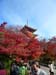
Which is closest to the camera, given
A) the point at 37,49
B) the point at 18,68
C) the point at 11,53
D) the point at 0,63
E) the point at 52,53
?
the point at 18,68

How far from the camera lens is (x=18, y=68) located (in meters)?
15.3

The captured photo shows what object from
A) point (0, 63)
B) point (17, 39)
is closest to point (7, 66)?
point (0, 63)

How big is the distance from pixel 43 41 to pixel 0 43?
23.5 m

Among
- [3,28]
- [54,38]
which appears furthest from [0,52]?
[54,38]

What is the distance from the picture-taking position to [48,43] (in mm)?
49344

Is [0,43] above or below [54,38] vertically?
below

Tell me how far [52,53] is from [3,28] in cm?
2073

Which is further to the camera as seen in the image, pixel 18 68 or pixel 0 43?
pixel 0 43

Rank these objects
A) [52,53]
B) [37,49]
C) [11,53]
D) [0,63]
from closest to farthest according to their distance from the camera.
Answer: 1. [0,63]
2. [11,53]
3. [37,49]
4. [52,53]

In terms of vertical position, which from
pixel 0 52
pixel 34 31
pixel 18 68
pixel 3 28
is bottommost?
pixel 18 68

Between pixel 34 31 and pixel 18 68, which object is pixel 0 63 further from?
pixel 34 31

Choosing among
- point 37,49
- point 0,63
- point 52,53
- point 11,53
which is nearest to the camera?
point 0,63

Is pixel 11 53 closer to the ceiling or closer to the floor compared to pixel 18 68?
closer to the ceiling

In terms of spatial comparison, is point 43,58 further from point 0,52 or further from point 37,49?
point 0,52
